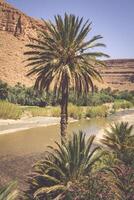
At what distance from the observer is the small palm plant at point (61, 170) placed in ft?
33.1

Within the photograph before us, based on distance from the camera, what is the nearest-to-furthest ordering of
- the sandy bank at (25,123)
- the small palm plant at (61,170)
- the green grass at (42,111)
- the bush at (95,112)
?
the small palm plant at (61,170), the sandy bank at (25,123), the green grass at (42,111), the bush at (95,112)

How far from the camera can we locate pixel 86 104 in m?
60.2

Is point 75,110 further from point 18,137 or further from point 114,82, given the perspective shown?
point 114,82

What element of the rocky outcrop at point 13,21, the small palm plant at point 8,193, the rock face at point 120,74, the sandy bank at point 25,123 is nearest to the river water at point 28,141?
the sandy bank at point 25,123

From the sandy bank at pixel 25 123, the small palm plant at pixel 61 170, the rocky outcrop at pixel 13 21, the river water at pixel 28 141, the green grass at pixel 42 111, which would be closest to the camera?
the small palm plant at pixel 61 170

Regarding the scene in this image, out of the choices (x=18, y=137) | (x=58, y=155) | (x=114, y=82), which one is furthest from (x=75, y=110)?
(x=114, y=82)

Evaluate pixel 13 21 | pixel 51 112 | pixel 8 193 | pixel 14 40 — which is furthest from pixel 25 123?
pixel 13 21

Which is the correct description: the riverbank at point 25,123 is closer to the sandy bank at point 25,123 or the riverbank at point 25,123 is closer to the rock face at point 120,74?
the sandy bank at point 25,123

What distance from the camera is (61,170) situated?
1072cm

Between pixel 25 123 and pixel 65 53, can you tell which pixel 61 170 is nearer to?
pixel 65 53

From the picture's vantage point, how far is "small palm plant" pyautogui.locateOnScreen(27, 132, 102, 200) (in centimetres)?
1010

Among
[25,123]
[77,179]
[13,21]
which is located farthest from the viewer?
[13,21]

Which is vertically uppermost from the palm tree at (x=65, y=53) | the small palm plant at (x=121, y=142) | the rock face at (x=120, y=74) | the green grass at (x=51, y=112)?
the rock face at (x=120, y=74)

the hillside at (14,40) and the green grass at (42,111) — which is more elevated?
the hillside at (14,40)
